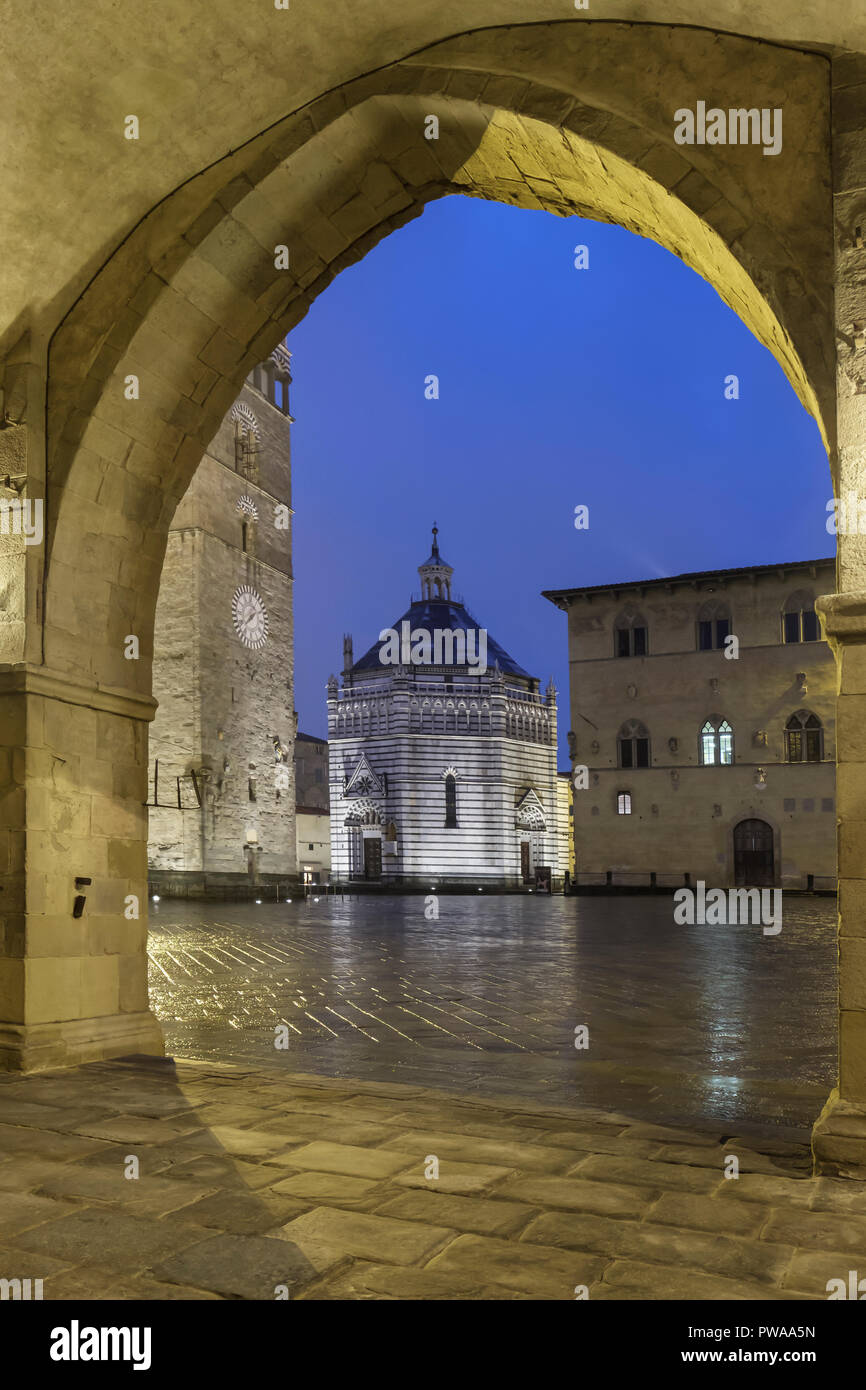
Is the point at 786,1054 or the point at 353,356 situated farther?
the point at 353,356

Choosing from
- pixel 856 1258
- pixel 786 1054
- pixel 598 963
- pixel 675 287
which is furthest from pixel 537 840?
pixel 675 287

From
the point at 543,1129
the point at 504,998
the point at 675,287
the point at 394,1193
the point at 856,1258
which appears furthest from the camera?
the point at 675,287

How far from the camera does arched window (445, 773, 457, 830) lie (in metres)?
55.3

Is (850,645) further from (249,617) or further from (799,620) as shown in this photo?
(249,617)

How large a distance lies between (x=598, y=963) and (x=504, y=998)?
3116 millimetres

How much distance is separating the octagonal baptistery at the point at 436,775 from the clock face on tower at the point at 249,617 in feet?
66.4

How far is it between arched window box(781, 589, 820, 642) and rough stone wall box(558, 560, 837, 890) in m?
0.20

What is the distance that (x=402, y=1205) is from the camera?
3.24 m

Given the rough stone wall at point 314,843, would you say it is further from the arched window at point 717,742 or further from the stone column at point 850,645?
the stone column at point 850,645

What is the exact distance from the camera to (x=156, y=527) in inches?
264

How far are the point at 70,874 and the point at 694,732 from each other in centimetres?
3127

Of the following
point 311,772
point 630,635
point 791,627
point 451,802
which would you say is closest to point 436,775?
point 451,802

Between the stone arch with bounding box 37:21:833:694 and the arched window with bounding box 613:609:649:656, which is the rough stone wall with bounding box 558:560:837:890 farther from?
the stone arch with bounding box 37:21:833:694
